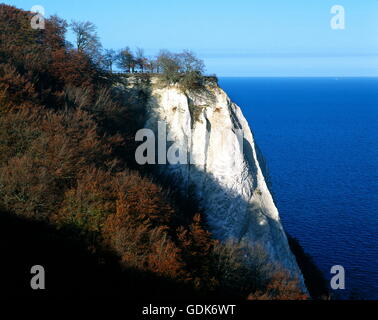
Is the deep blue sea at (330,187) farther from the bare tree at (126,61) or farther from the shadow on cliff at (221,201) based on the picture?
the bare tree at (126,61)

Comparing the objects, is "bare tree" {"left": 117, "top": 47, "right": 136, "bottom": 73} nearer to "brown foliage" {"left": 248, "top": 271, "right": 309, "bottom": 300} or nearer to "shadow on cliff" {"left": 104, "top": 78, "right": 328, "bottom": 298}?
"shadow on cliff" {"left": 104, "top": 78, "right": 328, "bottom": 298}

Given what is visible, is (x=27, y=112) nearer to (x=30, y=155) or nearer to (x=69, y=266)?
(x=30, y=155)

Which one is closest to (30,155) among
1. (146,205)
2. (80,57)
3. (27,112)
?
(27,112)

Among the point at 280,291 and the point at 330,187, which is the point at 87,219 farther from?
the point at 330,187

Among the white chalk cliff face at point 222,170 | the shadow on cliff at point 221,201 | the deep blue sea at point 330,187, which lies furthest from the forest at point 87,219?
the deep blue sea at point 330,187

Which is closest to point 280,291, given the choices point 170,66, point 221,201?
point 221,201
